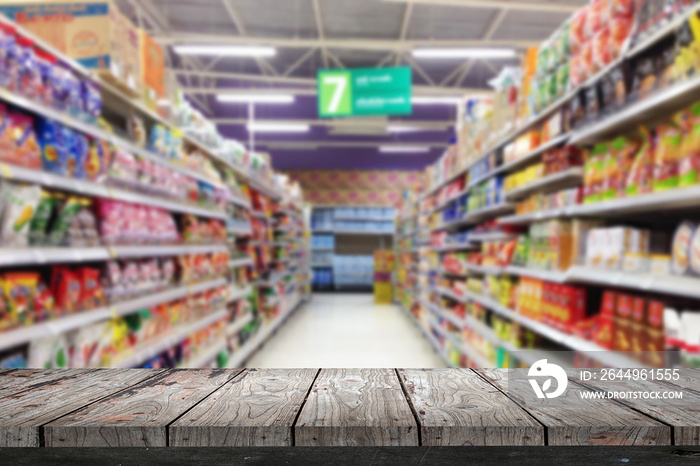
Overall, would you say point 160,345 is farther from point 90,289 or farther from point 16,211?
point 16,211

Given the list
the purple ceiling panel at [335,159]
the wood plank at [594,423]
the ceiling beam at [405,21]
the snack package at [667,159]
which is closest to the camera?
the wood plank at [594,423]

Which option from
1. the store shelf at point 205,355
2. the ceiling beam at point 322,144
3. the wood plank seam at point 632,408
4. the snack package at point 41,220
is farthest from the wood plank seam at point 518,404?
the ceiling beam at point 322,144

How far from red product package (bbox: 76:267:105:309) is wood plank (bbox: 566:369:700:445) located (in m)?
2.25

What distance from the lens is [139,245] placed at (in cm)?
278

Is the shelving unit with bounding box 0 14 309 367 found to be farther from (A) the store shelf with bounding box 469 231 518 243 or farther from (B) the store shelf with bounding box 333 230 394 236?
(B) the store shelf with bounding box 333 230 394 236

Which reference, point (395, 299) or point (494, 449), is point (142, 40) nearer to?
point (494, 449)

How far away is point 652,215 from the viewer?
7.55 ft

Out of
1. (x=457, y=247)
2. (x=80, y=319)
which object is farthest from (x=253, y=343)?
(x=80, y=319)

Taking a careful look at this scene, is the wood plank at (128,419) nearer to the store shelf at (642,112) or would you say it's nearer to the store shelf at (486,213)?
the store shelf at (642,112)

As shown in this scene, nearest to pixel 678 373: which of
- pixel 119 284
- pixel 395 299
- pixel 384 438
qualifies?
pixel 384 438

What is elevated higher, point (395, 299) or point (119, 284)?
point (119, 284)

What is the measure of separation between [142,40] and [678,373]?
127 inches

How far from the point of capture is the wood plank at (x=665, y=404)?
54 cm

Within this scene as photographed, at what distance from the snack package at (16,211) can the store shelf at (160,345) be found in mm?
906
